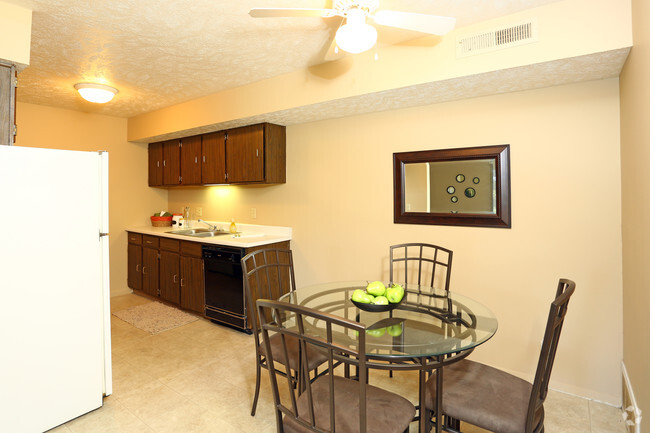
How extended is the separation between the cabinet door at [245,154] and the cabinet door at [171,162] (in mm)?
1097

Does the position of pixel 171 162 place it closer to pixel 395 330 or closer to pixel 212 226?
pixel 212 226

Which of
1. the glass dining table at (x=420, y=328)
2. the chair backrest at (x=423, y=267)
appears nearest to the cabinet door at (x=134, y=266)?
the glass dining table at (x=420, y=328)

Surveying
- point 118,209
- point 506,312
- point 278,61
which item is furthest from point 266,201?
point 506,312

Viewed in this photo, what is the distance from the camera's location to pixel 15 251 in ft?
6.34

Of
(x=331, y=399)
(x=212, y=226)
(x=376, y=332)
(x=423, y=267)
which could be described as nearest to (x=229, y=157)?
(x=212, y=226)

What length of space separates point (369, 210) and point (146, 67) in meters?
2.34

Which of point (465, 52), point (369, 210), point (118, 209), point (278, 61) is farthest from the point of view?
point (118, 209)

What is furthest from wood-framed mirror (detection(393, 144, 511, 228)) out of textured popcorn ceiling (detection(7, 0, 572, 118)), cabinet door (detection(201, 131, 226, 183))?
cabinet door (detection(201, 131, 226, 183))

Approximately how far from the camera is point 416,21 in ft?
5.72

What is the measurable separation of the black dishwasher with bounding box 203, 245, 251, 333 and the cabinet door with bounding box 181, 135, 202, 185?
1.15m

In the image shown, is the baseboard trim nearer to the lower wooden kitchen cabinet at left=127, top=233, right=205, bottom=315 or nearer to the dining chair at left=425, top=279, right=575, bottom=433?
the dining chair at left=425, top=279, right=575, bottom=433

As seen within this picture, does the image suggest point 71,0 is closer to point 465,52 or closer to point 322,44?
point 322,44

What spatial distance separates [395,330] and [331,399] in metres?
0.55

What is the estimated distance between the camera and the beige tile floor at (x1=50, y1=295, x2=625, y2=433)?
6.95 feet
